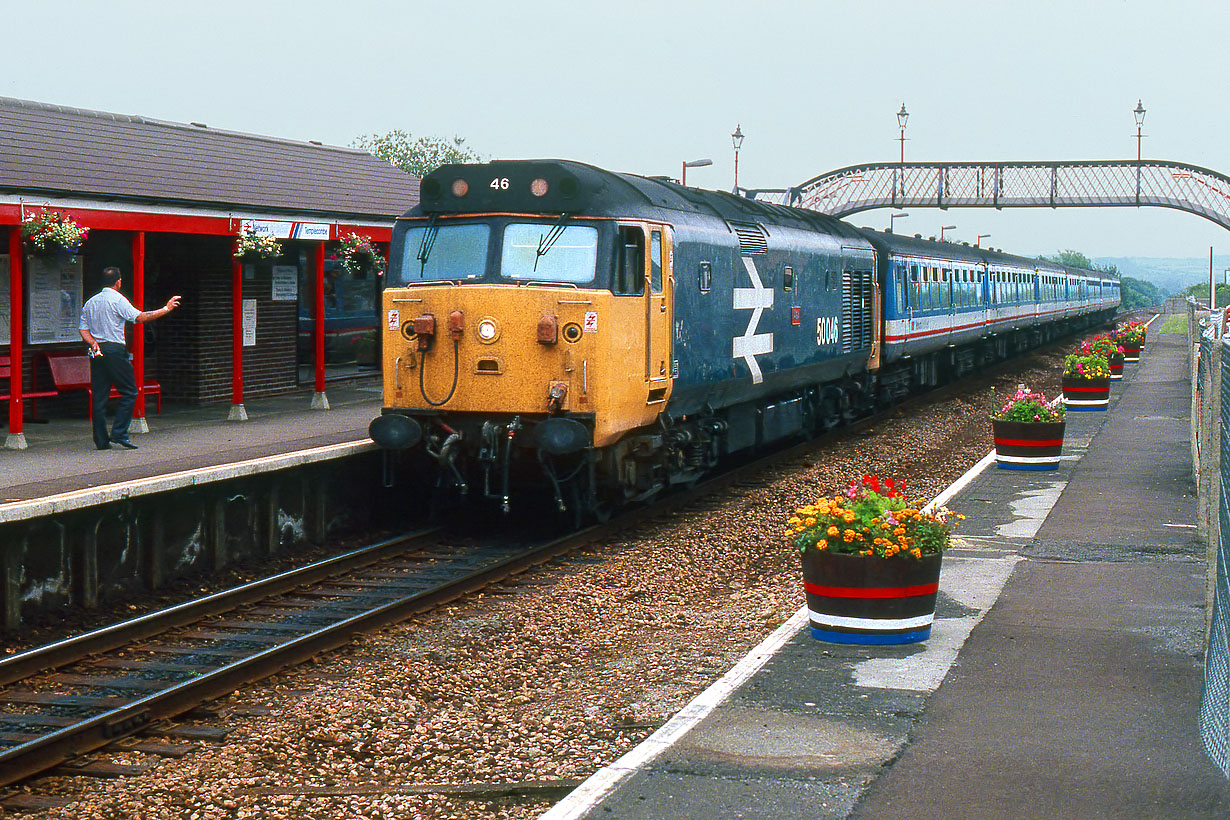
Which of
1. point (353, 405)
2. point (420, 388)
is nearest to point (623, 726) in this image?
point (420, 388)

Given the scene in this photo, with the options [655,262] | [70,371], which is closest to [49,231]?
[70,371]

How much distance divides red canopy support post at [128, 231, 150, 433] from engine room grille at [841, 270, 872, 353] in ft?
31.4

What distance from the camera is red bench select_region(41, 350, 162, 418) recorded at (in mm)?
15555

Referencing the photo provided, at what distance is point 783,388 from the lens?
17.0m

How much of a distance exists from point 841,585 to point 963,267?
984 inches

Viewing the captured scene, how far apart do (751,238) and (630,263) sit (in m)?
A: 3.78

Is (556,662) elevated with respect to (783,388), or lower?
lower

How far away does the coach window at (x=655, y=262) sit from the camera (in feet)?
40.2

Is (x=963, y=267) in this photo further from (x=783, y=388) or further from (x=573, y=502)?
(x=573, y=502)

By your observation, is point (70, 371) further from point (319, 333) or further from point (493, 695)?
point (493, 695)

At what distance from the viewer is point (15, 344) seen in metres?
12.6

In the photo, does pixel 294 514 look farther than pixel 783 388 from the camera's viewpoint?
No

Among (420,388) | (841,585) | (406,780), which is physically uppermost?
(420,388)

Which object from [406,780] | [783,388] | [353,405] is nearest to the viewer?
[406,780]
